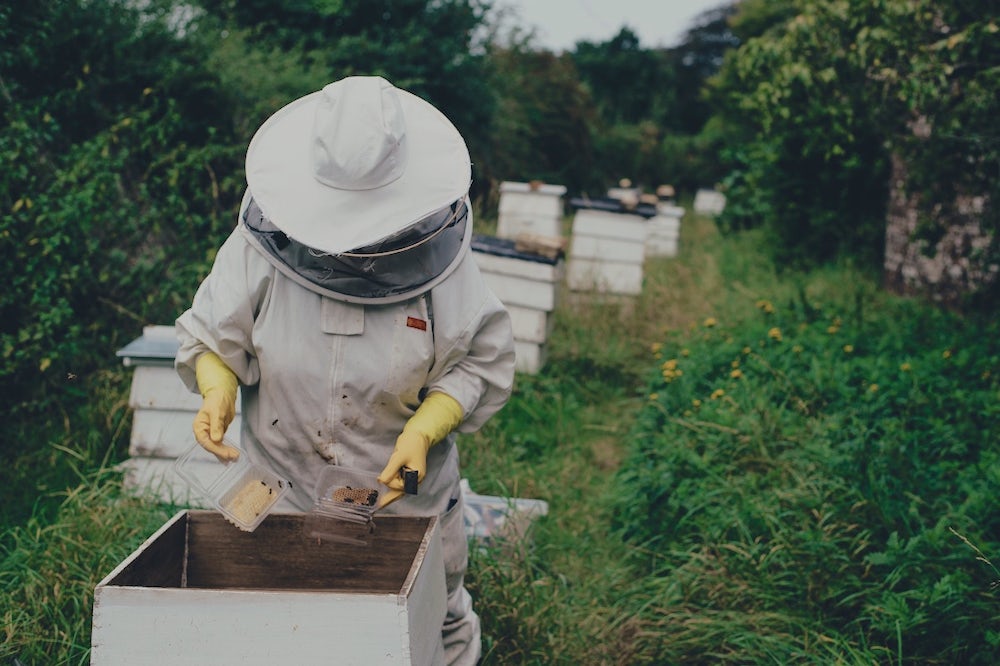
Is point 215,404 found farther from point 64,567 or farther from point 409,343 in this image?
point 64,567

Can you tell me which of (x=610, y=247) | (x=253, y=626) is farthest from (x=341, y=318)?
(x=610, y=247)

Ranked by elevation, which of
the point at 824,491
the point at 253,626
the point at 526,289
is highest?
the point at 253,626

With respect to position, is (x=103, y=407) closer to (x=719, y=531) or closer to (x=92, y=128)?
(x=92, y=128)

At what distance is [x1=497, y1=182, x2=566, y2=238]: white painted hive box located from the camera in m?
7.88

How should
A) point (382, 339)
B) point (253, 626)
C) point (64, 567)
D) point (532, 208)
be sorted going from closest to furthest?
point (253, 626) < point (382, 339) < point (64, 567) < point (532, 208)

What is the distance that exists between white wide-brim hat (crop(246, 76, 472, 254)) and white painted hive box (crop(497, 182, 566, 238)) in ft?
18.8

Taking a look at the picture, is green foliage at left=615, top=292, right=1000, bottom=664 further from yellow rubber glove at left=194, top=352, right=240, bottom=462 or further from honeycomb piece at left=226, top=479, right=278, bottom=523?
yellow rubber glove at left=194, top=352, right=240, bottom=462

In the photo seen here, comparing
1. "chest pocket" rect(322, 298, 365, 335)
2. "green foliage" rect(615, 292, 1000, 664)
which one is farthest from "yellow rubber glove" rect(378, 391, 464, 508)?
"green foliage" rect(615, 292, 1000, 664)

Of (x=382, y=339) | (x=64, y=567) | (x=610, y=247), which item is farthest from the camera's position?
(x=610, y=247)

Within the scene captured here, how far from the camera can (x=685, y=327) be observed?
272 inches

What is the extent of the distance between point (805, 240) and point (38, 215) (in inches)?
292

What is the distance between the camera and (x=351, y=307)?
2217mm

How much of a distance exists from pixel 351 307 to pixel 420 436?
0.38 meters

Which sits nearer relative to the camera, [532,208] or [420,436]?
[420,436]
